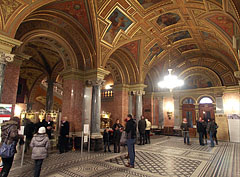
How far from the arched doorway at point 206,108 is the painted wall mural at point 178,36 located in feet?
20.5

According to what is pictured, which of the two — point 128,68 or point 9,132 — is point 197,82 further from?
point 9,132

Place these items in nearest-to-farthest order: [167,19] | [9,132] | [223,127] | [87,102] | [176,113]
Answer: [9,132], [87,102], [167,19], [223,127], [176,113]

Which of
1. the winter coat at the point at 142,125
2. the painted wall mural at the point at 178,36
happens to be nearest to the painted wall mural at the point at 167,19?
the painted wall mural at the point at 178,36

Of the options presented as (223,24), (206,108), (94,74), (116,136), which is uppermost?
(223,24)

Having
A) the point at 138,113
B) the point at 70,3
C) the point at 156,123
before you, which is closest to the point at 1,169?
the point at 70,3

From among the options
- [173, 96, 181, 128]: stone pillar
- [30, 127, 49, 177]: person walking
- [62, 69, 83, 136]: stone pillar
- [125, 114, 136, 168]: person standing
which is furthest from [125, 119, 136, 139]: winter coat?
[173, 96, 181, 128]: stone pillar

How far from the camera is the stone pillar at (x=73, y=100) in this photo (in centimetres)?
781

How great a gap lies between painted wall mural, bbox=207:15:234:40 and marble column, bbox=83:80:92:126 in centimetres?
676

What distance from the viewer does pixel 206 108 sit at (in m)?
13.7

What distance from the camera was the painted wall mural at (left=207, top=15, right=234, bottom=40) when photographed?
23.1 ft

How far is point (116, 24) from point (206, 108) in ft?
35.7

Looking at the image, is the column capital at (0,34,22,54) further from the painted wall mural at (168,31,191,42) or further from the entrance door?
the entrance door

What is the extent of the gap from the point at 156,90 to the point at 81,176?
11.9 meters

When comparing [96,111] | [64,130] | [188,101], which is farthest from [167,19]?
[188,101]
